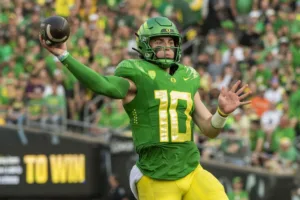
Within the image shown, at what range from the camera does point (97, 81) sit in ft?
22.7

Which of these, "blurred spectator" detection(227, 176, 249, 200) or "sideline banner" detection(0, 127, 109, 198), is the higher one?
"sideline banner" detection(0, 127, 109, 198)

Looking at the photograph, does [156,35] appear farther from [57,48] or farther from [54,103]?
[54,103]

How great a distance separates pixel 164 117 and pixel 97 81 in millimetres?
662

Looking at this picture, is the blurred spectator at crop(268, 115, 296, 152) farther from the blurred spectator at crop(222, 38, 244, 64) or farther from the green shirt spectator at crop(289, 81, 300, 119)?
the blurred spectator at crop(222, 38, 244, 64)

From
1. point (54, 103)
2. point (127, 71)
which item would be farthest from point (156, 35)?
point (54, 103)

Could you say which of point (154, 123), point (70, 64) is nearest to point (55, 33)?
point (70, 64)

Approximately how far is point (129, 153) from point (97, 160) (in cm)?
66

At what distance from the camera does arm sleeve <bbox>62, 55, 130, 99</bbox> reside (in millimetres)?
6844

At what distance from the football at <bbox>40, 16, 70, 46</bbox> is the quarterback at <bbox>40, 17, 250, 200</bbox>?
52 centimetres

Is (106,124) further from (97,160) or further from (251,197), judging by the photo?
(251,197)

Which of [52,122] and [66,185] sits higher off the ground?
[52,122]

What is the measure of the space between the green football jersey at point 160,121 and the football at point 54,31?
0.59 meters

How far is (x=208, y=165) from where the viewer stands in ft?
49.6

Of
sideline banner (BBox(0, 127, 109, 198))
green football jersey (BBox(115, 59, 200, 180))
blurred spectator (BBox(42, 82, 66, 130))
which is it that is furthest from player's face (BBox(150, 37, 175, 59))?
sideline banner (BBox(0, 127, 109, 198))
